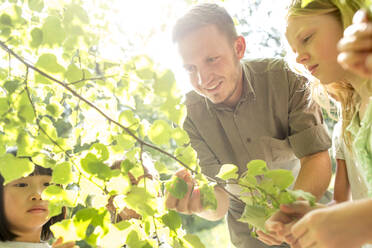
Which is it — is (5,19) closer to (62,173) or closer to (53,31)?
(53,31)

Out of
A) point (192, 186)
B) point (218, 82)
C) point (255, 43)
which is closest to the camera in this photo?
point (192, 186)

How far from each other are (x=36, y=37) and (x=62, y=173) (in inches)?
8.8

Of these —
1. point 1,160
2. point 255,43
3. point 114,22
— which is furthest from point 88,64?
point 255,43

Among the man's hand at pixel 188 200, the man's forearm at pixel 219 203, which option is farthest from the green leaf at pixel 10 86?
the man's forearm at pixel 219 203

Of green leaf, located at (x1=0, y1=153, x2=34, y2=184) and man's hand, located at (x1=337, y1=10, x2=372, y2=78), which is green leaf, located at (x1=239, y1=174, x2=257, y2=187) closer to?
man's hand, located at (x1=337, y1=10, x2=372, y2=78)

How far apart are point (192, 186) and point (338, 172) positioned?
632 millimetres

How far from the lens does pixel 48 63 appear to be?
1.76ft

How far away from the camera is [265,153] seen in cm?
129

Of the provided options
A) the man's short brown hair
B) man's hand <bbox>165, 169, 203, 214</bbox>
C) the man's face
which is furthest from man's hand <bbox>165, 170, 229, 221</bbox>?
the man's short brown hair

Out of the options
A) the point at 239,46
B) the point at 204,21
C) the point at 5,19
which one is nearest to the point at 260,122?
the point at 239,46

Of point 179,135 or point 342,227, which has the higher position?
point 179,135

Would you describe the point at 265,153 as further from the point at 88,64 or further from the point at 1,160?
the point at 1,160

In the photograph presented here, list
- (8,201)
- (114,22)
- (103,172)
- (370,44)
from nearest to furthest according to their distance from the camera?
(370,44) < (103,172) < (114,22) < (8,201)

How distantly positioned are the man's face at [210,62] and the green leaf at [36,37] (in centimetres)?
61
